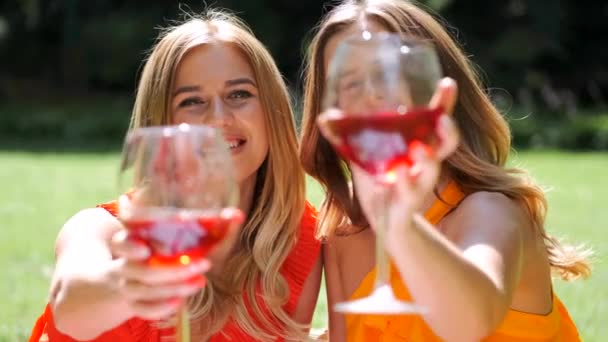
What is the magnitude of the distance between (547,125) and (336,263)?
18635 mm

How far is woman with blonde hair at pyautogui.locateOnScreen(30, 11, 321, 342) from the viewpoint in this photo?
11.4 ft

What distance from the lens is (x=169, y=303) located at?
6.75ft

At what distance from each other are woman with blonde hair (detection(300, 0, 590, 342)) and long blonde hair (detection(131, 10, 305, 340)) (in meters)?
0.16

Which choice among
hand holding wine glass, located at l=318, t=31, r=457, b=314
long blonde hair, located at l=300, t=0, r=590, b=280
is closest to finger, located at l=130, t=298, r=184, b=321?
hand holding wine glass, located at l=318, t=31, r=457, b=314

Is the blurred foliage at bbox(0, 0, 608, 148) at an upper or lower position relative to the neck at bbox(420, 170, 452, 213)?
lower

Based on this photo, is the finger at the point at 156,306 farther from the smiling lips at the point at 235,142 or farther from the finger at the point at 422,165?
the smiling lips at the point at 235,142

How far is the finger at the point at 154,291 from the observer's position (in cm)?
203

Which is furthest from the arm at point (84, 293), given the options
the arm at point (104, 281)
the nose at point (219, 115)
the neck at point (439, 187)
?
the neck at point (439, 187)

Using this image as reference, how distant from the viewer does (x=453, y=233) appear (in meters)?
3.25

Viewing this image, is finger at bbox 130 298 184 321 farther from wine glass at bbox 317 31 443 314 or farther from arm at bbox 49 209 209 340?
wine glass at bbox 317 31 443 314

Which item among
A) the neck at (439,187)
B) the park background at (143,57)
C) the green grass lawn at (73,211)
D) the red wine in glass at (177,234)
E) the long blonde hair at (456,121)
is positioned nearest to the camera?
the red wine in glass at (177,234)

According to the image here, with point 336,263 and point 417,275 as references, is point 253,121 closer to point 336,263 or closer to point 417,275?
point 336,263

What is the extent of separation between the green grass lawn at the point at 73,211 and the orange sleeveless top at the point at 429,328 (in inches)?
28.6

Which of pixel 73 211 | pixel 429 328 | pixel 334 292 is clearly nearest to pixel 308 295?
pixel 334 292
